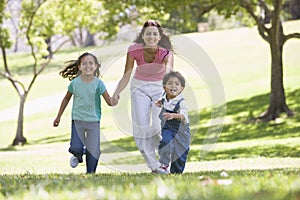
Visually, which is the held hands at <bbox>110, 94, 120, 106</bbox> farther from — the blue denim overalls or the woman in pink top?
the blue denim overalls

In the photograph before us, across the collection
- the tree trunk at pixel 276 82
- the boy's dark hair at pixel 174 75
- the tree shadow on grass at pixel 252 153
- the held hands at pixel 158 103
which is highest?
the boy's dark hair at pixel 174 75

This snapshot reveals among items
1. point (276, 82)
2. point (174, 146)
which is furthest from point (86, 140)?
point (276, 82)

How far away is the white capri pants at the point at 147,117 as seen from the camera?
8.34 m

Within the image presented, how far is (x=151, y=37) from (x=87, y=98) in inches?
41.1

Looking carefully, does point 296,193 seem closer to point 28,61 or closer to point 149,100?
point 149,100

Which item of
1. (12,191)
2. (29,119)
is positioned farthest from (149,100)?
(29,119)

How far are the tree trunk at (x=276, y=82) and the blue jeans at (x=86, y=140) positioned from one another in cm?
1494

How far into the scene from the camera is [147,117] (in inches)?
332

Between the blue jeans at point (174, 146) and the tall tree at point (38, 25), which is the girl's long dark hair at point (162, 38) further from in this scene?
the tall tree at point (38, 25)

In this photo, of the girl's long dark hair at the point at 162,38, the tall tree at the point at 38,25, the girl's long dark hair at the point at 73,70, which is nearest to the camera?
the girl's long dark hair at the point at 162,38

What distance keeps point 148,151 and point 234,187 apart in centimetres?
425

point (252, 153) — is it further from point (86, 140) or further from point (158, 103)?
point (158, 103)

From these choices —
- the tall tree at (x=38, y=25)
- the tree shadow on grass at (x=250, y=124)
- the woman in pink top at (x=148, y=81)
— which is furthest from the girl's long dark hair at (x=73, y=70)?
the tall tree at (x=38, y=25)

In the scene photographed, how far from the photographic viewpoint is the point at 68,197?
4062mm
